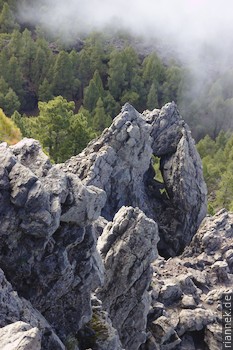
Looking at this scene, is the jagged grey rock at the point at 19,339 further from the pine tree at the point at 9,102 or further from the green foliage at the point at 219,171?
the pine tree at the point at 9,102

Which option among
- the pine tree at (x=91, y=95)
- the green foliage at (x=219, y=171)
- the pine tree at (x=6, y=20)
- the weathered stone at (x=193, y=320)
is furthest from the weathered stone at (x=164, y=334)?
the pine tree at (x=6, y=20)

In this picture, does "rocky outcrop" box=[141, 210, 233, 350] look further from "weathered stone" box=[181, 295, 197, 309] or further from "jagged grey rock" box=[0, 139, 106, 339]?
"jagged grey rock" box=[0, 139, 106, 339]

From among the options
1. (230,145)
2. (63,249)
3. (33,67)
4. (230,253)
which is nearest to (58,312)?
(63,249)

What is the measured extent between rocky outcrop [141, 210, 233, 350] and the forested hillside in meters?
48.2

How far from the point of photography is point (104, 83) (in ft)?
466

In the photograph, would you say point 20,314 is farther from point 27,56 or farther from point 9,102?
point 27,56

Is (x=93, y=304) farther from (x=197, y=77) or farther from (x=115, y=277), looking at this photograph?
(x=197, y=77)

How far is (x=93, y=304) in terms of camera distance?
22859 mm

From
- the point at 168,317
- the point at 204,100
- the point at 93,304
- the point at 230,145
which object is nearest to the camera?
the point at 93,304

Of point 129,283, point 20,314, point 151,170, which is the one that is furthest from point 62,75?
point 20,314

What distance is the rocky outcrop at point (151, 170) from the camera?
4673 cm

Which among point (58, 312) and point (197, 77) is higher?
point (197, 77)

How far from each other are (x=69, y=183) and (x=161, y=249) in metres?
33.6

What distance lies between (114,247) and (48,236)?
38.3 ft
